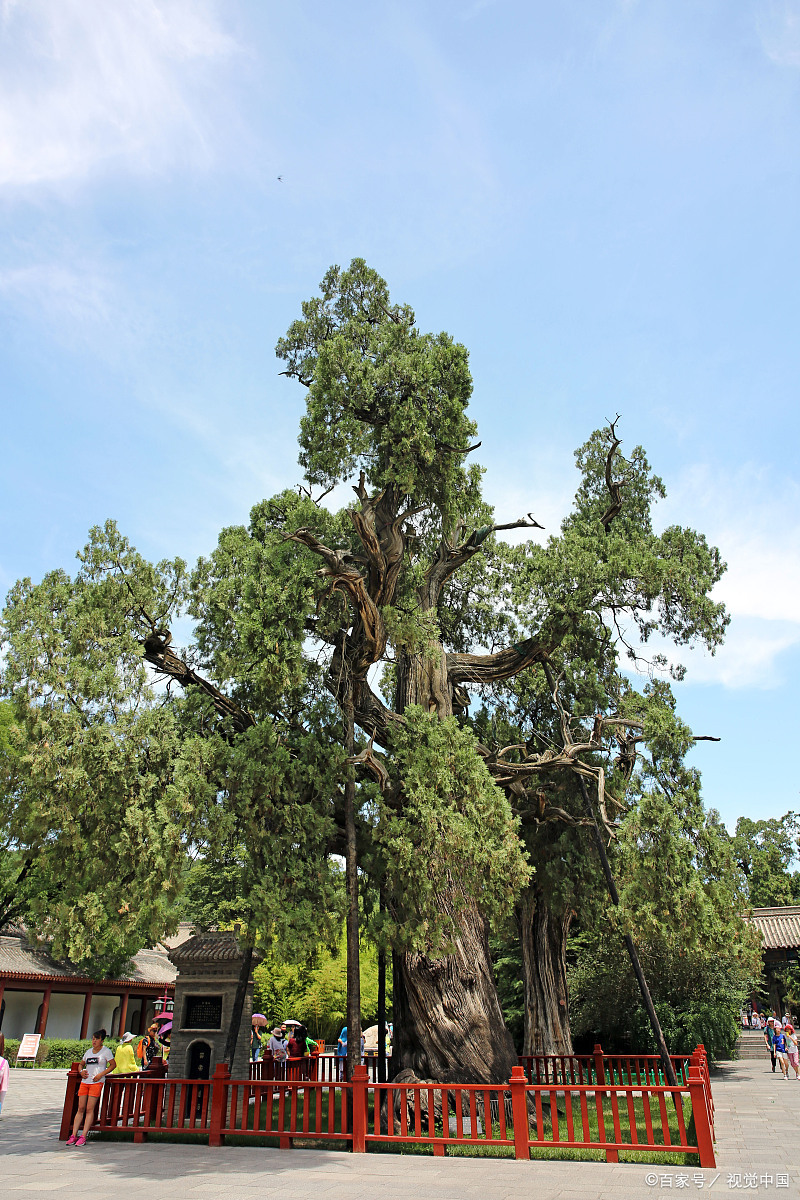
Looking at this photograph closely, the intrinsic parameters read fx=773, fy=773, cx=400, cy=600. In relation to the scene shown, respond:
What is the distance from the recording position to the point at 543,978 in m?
14.9

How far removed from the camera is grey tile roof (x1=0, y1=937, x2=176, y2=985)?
22500mm

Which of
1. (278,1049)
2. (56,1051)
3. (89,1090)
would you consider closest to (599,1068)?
(278,1049)

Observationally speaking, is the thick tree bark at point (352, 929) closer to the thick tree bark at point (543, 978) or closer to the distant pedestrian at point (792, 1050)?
the thick tree bark at point (543, 978)

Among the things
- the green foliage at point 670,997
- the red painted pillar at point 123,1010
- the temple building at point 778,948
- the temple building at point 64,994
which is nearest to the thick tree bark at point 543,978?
the green foliage at point 670,997

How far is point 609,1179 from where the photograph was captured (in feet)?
20.8

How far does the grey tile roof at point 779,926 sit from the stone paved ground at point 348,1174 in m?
18.6

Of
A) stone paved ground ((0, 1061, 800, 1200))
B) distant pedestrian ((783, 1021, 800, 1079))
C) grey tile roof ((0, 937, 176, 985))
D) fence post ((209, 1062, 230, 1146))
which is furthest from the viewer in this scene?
grey tile roof ((0, 937, 176, 985))

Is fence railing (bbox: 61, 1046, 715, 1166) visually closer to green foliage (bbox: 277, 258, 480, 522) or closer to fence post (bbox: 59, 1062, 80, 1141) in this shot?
fence post (bbox: 59, 1062, 80, 1141)

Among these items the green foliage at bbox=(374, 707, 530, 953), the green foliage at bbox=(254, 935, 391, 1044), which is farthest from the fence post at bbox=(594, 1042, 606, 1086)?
the green foliage at bbox=(254, 935, 391, 1044)

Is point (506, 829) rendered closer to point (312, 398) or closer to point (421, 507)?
point (421, 507)

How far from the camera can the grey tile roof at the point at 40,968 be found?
73.8 feet

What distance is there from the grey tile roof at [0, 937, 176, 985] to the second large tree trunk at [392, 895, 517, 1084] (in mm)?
15060

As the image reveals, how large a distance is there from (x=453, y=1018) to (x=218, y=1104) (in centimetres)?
346

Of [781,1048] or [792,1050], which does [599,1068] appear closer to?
[792,1050]
